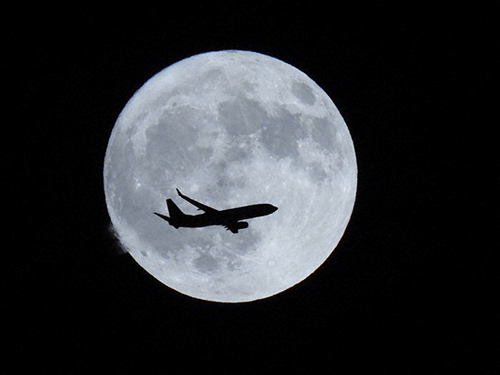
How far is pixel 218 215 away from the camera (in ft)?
28.0

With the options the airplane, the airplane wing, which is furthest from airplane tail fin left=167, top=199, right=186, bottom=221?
the airplane wing

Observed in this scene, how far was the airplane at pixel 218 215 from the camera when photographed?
8508 millimetres

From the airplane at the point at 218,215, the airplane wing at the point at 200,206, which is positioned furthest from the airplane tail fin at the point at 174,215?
the airplane wing at the point at 200,206

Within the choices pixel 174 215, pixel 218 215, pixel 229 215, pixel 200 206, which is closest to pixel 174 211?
pixel 174 215

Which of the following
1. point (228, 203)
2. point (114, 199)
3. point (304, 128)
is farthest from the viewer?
point (114, 199)

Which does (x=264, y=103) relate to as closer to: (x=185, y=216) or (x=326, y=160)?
(x=326, y=160)

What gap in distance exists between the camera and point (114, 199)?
9.62 meters

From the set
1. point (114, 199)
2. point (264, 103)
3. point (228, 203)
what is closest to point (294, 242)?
point (228, 203)

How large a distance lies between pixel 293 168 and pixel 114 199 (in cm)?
299

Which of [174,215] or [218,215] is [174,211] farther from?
[218,215]

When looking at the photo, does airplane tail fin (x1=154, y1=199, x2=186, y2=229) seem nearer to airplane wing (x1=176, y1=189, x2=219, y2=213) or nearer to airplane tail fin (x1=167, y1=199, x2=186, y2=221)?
airplane tail fin (x1=167, y1=199, x2=186, y2=221)

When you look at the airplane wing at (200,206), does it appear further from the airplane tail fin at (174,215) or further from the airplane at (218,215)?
the airplane tail fin at (174,215)

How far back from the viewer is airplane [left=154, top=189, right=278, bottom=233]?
851 centimetres

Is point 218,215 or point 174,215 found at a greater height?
point 174,215
